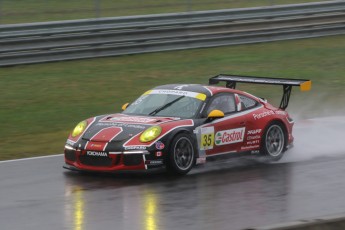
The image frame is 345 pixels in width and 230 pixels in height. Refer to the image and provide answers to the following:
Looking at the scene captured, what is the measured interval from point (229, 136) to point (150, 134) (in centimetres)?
151

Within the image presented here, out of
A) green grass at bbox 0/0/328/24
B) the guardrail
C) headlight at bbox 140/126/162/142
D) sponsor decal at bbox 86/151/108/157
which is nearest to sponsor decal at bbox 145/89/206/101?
headlight at bbox 140/126/162/142

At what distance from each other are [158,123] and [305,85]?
2.94m

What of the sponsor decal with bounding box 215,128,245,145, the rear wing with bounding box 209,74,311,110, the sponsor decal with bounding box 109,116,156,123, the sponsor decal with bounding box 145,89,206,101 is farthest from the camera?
the rear wing with bounding box 209,74,311,110

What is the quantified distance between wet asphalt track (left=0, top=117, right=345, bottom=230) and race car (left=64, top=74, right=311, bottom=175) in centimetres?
24

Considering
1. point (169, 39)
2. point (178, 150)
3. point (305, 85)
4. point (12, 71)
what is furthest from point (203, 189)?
point (169, 39)

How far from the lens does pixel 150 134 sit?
1184 cm

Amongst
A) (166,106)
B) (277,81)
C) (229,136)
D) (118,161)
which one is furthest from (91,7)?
(118,161)

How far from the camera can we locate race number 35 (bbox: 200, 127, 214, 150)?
12375mm

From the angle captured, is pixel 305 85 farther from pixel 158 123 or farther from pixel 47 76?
pixel 47 76

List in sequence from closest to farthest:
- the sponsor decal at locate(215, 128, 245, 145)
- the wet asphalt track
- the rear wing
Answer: the wet asphalt track → the sponsor decal at locate(215, 128, 245, 145) → the rear wing

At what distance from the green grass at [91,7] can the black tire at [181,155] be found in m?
11.1

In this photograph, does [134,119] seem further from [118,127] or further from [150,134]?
[150,134]

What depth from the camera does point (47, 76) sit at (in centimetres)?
2083

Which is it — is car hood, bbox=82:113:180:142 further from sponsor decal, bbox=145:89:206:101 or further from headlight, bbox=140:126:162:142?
sponsor decal, bbox=145:89:206:101
